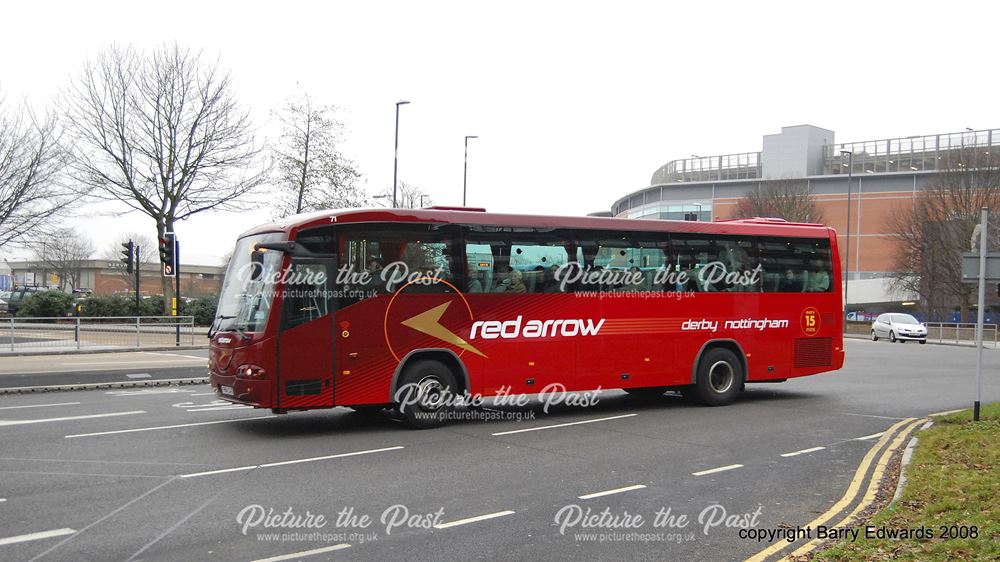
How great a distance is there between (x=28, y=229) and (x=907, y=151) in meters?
72.8

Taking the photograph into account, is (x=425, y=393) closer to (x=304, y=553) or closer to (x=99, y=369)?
(x=304, y=553)

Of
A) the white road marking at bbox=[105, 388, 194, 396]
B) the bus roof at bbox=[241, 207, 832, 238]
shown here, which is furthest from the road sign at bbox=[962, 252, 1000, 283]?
the white road marking at bbox=[105, 388, 194, 396]

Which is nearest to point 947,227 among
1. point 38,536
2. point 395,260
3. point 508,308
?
point 508,308


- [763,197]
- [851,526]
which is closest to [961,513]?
[851,526]

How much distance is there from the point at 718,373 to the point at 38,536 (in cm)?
1204

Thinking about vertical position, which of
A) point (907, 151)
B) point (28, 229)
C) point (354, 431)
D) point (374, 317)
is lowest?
point (354, 431)

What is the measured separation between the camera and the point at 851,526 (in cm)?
705

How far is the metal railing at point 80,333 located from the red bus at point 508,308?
55.9 ft

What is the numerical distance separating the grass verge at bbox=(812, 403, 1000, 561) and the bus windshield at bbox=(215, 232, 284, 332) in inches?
317

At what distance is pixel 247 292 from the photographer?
1188 centimetres

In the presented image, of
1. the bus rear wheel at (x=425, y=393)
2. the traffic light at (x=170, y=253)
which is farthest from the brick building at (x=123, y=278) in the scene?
the bus rear wheel at (x=425, y=393)

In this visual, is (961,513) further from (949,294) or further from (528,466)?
(949,294)

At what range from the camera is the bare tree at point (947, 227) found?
54.0 metres

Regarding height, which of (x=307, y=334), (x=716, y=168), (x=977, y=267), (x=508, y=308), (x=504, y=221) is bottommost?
(x=307, y=334)
